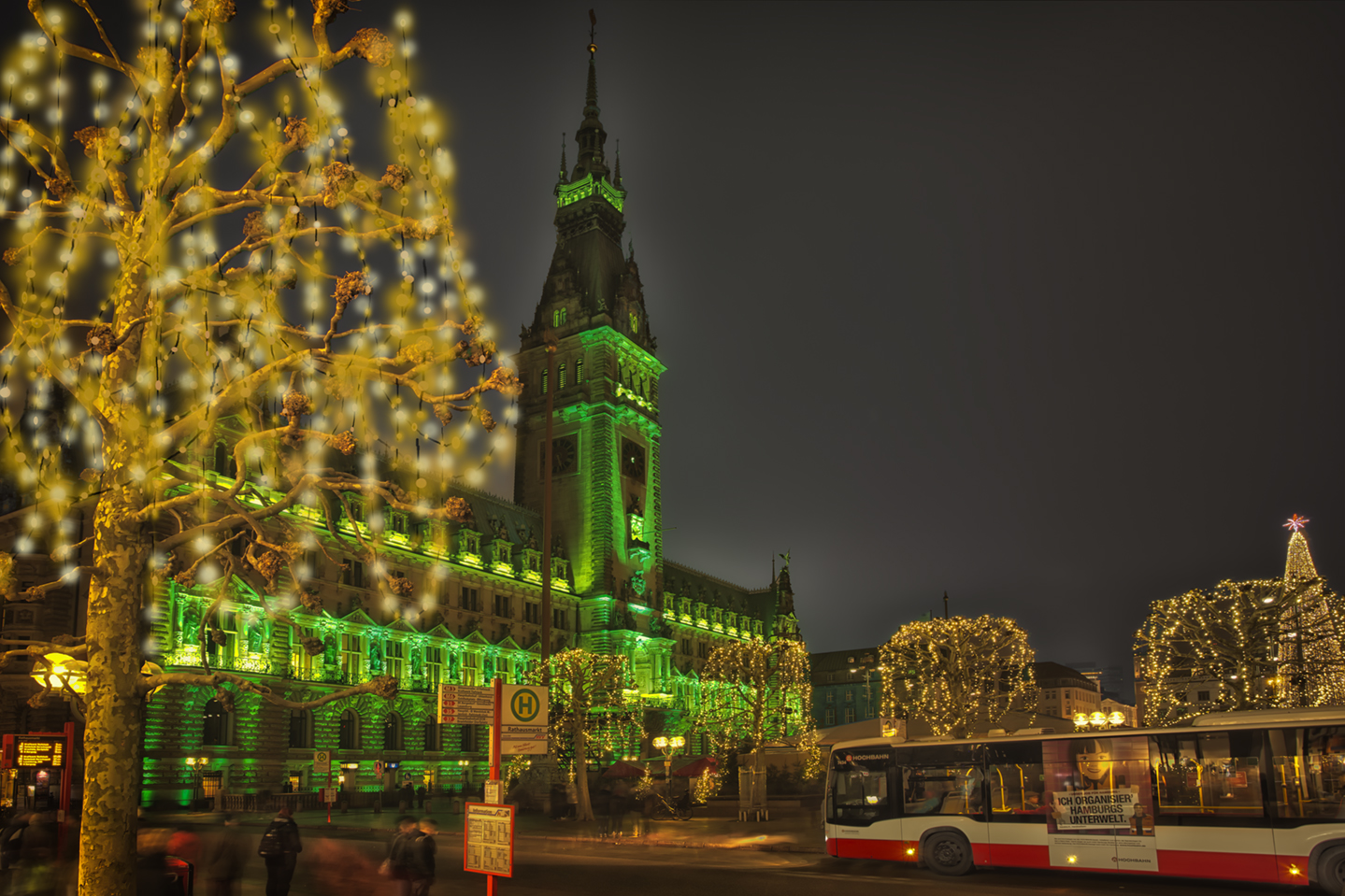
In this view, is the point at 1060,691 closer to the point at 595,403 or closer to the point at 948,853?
the point at 595,403

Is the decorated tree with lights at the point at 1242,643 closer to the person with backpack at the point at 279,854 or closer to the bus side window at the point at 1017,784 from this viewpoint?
the bus side window at the point at 1017,784

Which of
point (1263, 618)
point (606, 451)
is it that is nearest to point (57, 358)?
point (1263, 618)

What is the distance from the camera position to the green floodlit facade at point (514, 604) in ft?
173

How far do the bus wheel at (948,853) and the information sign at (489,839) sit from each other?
15.1 meters

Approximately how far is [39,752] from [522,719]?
44.1ft

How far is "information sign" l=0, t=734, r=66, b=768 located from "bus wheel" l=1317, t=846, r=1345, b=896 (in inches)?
1028

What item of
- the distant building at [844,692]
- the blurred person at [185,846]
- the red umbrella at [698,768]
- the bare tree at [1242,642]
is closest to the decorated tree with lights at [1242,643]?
the bare tree at [1242,642]

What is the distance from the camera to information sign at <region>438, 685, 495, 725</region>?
13.9 metres

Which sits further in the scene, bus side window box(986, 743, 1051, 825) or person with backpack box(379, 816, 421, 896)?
bus side window box(986, 743, 1051, 825)

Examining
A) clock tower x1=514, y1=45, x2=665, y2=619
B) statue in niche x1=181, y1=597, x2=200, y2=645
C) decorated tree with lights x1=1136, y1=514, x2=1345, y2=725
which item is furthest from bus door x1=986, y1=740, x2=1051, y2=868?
clock tower x1=514, y1=45, x2=665, y2=619

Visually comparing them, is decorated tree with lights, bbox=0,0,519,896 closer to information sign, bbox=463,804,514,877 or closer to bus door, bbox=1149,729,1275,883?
information sign, bbox=463,804,514,877

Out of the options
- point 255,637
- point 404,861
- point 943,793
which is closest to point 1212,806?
point 943,793

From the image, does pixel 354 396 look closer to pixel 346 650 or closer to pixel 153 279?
pixel 153 279

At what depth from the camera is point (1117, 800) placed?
22.5 metres
